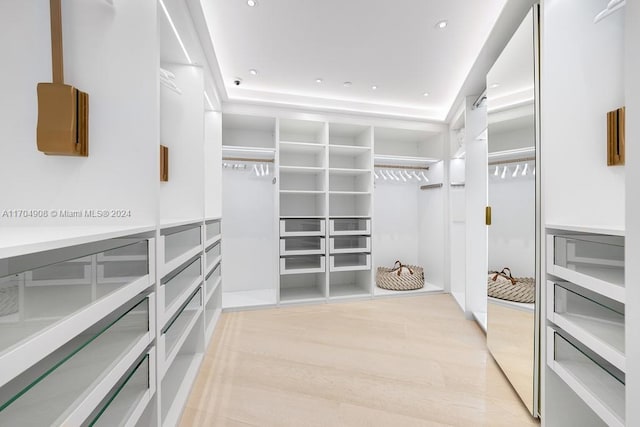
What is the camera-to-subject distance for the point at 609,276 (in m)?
0.92

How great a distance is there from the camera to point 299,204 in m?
3.31

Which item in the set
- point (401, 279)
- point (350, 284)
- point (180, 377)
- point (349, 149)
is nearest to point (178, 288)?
point (180, 377)

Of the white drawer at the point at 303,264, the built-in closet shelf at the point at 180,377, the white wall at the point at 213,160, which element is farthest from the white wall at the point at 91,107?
the white drawer at the point at 303,264

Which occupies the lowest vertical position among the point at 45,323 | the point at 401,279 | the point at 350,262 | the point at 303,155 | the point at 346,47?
the point at 401,279

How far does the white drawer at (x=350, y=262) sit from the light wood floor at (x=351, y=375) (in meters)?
0.62

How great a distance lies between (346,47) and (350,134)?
4.64ft

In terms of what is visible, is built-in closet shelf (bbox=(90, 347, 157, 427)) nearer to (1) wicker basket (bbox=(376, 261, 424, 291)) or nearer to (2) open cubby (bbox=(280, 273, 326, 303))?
(2) open cubby (bbox=(280, 273, 326, 303))

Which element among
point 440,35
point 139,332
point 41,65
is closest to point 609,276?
point 139,332

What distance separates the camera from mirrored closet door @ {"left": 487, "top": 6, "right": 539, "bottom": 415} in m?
1.33

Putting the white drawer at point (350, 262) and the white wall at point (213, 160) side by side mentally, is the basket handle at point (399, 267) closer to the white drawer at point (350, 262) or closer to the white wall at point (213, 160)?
the white drawer at point (350, 262)

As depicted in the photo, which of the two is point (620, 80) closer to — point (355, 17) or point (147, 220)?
point (355, 17)

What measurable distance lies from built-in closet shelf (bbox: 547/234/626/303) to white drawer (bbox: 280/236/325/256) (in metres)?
2.07

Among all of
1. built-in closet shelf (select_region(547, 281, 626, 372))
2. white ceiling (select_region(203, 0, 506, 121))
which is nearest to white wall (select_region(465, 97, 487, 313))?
white ceiling (select_region(203, 0, 506, 121))

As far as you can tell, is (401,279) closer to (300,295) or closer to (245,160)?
(300,295)
